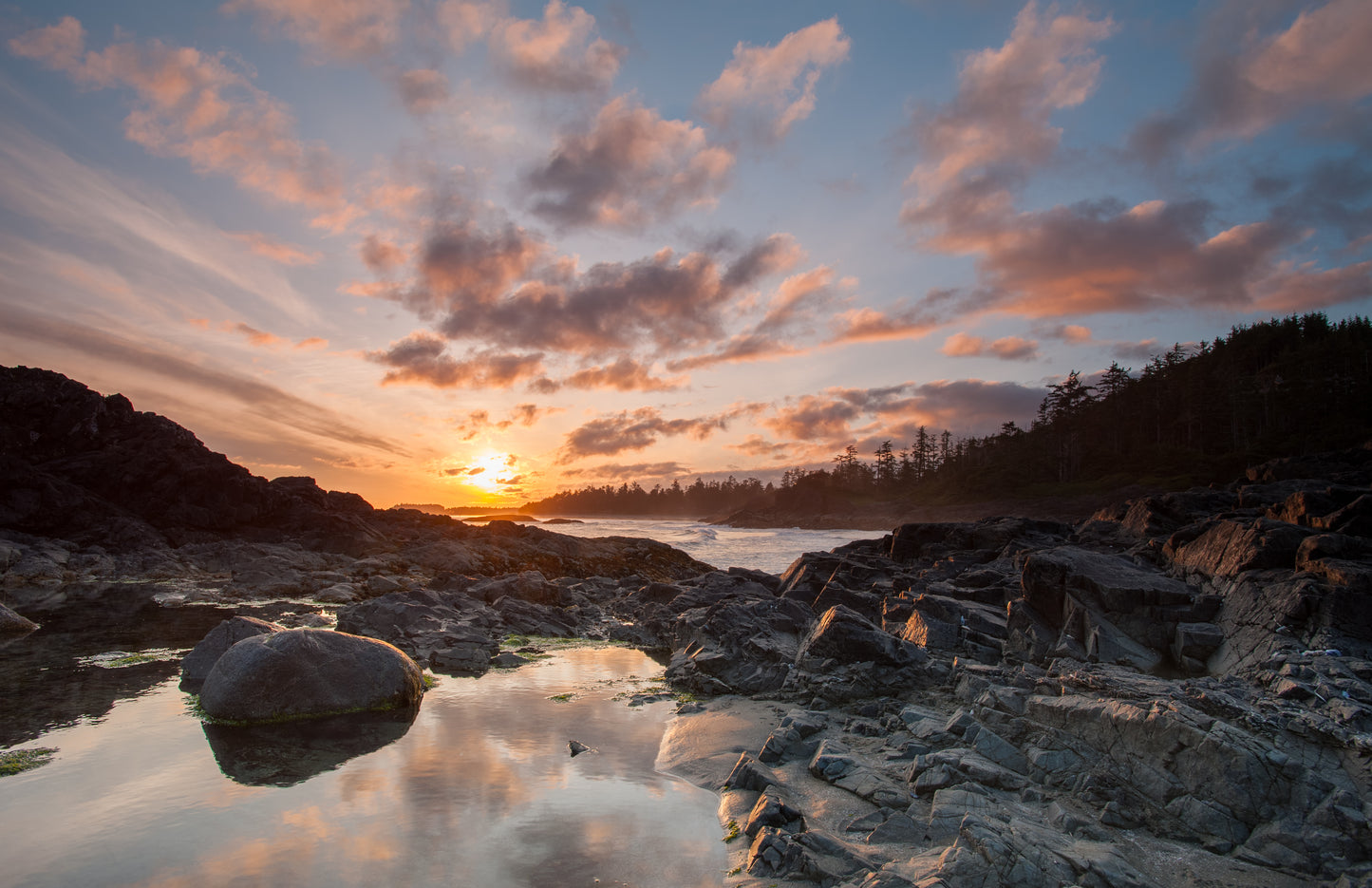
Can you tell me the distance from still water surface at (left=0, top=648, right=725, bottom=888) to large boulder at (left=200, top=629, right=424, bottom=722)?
0.63m

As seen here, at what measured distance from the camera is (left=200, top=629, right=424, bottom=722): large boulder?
1047 centimetres

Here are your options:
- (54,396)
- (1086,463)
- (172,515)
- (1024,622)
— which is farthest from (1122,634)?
(1086,463)

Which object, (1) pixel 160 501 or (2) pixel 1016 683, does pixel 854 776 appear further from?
(1) pixel 160 501

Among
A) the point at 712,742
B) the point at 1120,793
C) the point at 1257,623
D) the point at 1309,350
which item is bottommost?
the point at 712,742

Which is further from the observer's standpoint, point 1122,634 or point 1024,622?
point 1024,622

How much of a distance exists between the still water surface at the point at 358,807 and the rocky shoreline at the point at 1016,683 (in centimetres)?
107

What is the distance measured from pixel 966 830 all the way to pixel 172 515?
4859cm

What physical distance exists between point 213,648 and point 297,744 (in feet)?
18.8

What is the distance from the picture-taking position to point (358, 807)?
7.33m

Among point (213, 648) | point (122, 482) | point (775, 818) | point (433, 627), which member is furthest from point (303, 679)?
point (122, 482)

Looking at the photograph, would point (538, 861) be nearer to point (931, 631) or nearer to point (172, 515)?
point (931, 631)

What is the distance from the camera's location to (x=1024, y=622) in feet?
43.2

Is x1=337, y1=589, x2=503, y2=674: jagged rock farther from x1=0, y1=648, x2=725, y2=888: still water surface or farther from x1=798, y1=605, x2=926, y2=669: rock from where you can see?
x1=798, y1=605, x2=926, y2=669: rock

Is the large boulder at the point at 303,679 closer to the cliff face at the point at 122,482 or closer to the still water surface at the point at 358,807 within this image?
the still water surface at the point at 358,807
